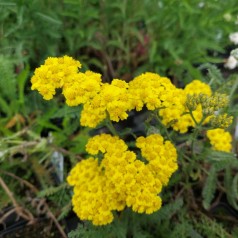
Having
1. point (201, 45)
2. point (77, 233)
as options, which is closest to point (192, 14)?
point (201, 45)

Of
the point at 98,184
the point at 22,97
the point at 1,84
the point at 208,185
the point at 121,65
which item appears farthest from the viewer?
the point at 121,65

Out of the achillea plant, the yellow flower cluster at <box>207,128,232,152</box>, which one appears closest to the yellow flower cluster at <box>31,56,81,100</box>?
the achillea plant

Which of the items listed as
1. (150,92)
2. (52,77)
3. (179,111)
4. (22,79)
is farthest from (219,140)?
(22,79)

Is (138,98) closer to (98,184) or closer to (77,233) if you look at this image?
(98,184)

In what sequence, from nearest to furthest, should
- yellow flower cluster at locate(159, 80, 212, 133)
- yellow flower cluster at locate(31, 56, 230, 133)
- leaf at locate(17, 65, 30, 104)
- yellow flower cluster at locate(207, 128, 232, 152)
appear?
1. yellow flower cluster at locate(31, 56, 230, 133)
2. yellow flower cluster at locate(159, 80, 212, 133)
3. yellow flower cluster at locate(207, 128, 232, 152)
4. leaf at locate(17, 65, 30, 104)

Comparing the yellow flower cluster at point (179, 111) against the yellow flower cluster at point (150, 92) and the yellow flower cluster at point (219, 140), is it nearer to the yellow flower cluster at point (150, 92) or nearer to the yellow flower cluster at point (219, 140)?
the yellow flower cluster at point (150, 92)

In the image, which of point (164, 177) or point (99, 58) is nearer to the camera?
point (164, 177)

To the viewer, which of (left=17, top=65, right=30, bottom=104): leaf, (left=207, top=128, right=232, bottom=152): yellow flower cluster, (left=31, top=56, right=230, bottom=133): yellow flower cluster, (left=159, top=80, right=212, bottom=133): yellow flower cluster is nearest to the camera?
(left=31, top=56, right=230, bottom=133): yellow flower cluster

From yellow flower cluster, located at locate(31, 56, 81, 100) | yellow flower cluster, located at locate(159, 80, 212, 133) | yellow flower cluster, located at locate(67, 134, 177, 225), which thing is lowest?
yellow flower cluster, located at locate(67, 134, 177, 225)

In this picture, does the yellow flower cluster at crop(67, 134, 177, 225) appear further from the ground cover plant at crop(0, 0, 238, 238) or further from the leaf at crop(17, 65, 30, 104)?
the leaf at crop(17, 65, 30, 104)
